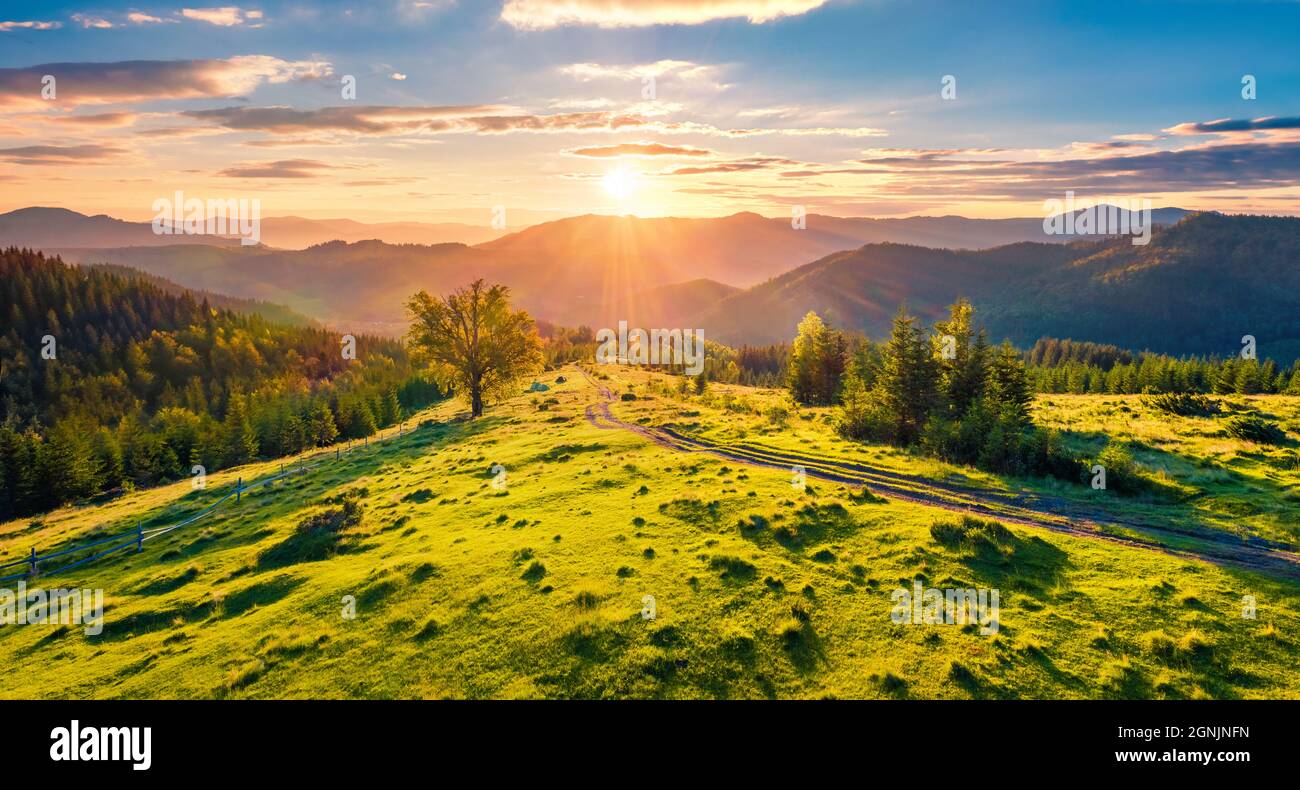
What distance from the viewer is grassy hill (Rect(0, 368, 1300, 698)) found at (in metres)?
14.7

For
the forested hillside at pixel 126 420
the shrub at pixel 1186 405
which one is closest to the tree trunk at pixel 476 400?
the forested hillside at pixel 126 420

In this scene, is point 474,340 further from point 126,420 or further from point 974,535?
point 126,420

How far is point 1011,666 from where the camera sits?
14422 mm

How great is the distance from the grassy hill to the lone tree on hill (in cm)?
3441

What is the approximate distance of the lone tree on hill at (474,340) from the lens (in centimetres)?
6931

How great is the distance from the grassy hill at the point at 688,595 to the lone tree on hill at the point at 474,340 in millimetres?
34409

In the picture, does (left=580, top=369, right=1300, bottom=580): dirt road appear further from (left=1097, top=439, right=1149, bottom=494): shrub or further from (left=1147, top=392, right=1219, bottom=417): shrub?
(left=1147, top=392, right=1219, bottom=417): shrub

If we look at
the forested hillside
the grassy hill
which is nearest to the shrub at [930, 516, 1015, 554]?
the grassy hill
